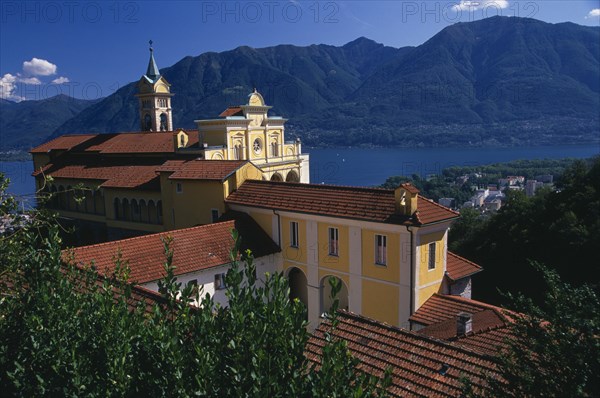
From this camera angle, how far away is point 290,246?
891 inches

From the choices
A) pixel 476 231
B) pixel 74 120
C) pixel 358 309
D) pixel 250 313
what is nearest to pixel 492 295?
pixel 476 231

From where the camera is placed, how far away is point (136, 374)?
574 cm

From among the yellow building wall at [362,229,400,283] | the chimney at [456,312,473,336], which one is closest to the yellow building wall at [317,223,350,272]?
the yellow building wall at [362,229,400,283]

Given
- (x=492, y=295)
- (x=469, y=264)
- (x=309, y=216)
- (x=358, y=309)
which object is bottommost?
(x=492, y=295)

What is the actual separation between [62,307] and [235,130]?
28881 mm

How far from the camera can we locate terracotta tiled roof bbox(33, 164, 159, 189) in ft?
105

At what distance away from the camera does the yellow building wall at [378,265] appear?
18.9 m

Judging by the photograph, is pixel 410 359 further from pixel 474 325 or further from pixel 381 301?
pixel 381 301

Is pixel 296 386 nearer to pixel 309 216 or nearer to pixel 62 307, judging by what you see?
pixel 62 307

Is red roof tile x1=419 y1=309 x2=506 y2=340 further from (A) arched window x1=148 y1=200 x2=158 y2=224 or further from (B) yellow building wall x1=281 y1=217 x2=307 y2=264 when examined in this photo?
(A) arched window x1=148 y1=200 x2=158 y2=224

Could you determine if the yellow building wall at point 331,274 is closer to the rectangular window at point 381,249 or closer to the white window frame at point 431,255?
the rectangular window at point 381,249

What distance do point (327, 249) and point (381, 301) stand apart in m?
3.17

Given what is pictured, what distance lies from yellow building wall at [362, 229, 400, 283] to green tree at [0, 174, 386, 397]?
1321cm

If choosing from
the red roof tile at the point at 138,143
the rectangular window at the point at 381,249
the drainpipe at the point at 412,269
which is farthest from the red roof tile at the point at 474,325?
the red roof tile at the point at 138,143
